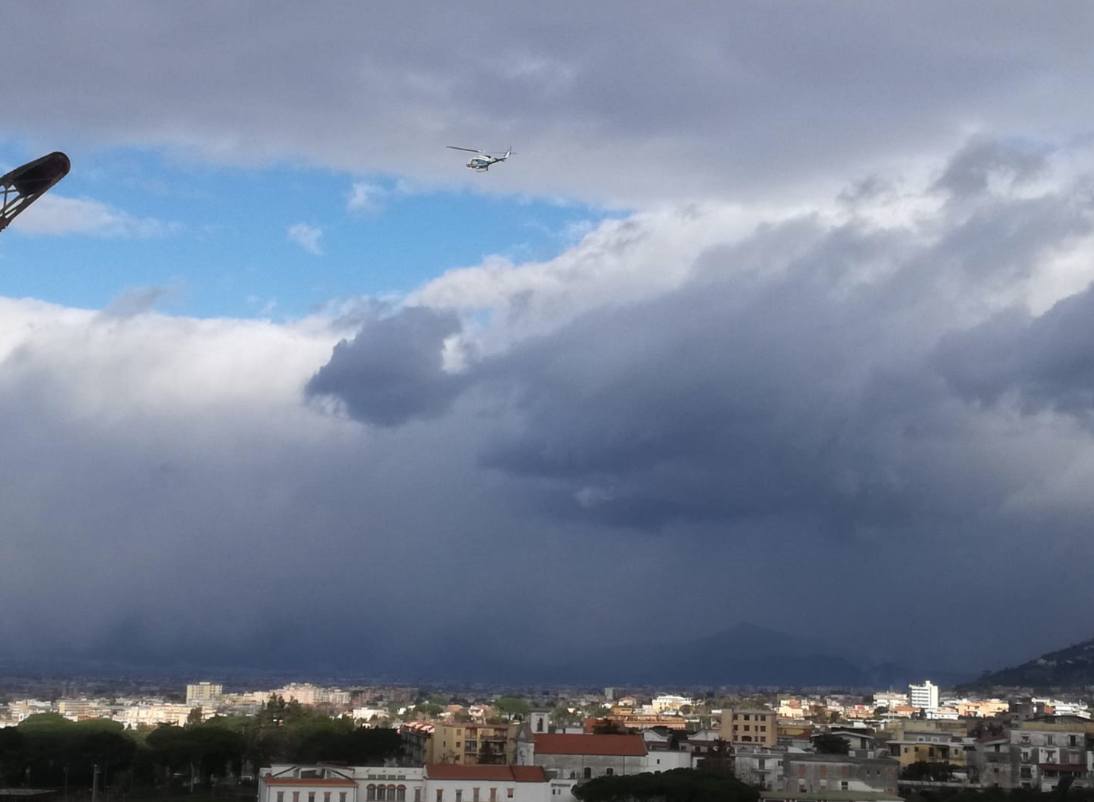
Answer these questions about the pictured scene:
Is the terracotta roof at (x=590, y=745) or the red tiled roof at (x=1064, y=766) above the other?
the terracotta roof at (x=590, y=745)

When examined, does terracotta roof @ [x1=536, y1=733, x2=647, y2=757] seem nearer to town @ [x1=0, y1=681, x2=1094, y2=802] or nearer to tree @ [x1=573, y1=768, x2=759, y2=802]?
town @ [x1=0, y1=681, x2=1094, y2=802]

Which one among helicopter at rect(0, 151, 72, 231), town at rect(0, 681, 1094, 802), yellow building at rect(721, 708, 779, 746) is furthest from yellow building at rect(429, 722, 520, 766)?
helicopter at rect(0, 151, 72, 231)

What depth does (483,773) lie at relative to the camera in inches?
3760

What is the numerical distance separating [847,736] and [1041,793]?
94.2 ft

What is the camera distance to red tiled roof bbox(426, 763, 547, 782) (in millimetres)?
94625

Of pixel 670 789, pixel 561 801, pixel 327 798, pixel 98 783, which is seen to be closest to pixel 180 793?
pixel 98 783

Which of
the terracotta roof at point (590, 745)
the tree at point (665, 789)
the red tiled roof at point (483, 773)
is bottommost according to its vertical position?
the tree at point (665, 789)

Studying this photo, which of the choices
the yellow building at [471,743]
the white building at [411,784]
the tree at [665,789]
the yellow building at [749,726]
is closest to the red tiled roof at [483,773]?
the white building at [411,784]

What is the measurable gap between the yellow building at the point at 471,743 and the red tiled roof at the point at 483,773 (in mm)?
25559

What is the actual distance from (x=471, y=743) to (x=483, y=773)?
30373 mm

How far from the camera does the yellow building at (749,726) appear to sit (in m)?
144

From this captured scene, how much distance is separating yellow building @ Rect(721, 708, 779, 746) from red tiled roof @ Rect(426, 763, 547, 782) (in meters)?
50.6

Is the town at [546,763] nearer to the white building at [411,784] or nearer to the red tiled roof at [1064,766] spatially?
the white building at [411,784]

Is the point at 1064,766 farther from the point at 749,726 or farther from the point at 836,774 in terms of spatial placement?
the point at 749,726
